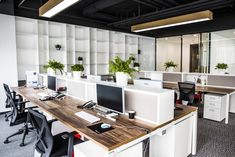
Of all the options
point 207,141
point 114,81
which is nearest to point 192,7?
point 114,81

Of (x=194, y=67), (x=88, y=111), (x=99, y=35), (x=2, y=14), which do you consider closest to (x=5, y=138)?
(x=88, y=111)

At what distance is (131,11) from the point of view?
5777mm

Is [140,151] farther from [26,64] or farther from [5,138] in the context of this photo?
[26,64]

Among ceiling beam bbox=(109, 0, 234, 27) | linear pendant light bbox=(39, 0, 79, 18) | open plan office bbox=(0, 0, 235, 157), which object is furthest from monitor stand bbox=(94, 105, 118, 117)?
ceiling beam bbox=(109, 0, 234, 27)

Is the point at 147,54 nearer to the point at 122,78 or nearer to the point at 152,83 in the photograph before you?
the point at 152,83

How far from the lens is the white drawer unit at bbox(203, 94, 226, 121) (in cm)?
415

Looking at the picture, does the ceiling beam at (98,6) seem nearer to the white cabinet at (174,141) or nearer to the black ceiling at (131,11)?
the black ceiling at (131,11)

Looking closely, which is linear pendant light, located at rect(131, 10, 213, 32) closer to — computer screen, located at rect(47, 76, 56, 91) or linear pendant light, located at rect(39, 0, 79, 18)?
linear pendant light, located at rect(39, 0, 79, 18)

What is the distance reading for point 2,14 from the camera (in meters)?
4.61

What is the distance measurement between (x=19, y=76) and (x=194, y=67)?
6.80 m

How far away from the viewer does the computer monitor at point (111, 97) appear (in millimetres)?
2094

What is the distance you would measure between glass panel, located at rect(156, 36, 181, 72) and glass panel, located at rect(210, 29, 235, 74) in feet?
4.90

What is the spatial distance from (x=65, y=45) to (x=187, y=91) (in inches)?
159

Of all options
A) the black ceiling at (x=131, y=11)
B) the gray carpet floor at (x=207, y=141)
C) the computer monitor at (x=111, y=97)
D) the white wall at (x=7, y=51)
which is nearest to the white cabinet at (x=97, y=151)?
the computer monitor at (x=111, y=97)
